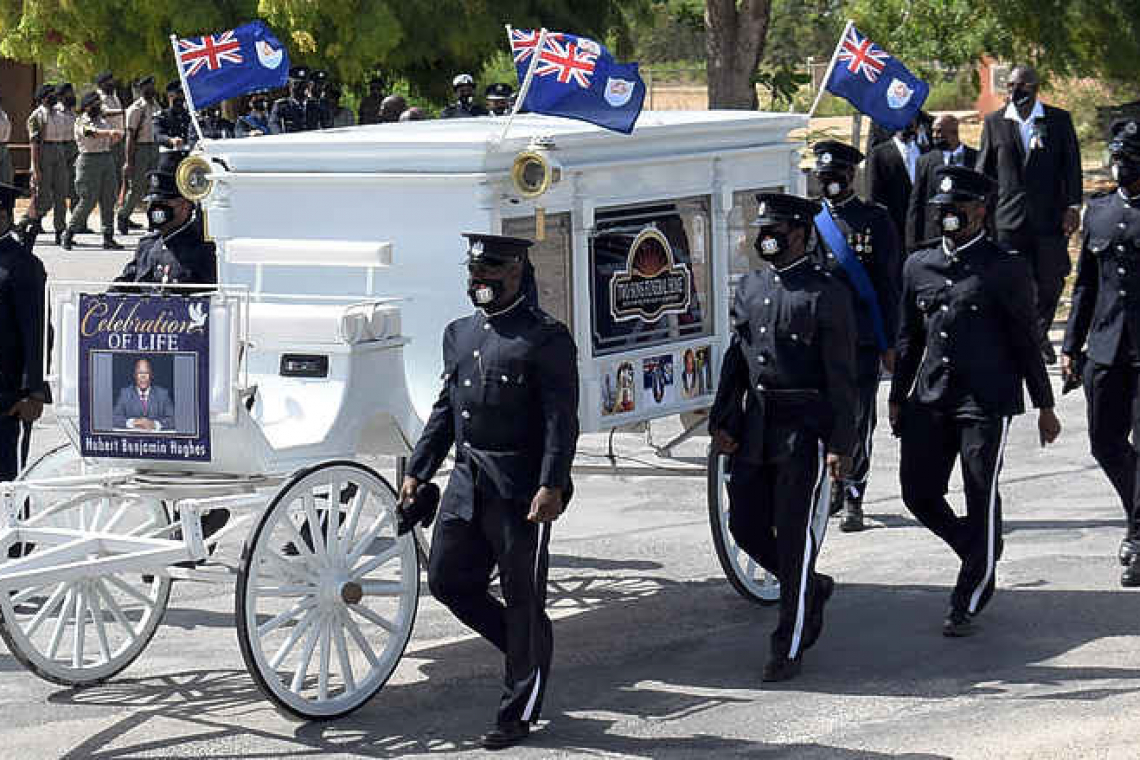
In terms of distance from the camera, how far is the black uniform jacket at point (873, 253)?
11.2 metres

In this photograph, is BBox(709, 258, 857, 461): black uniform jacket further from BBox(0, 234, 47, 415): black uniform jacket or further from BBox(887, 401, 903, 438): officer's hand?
BBox(0, 234, 47, 415): black uniform jacket

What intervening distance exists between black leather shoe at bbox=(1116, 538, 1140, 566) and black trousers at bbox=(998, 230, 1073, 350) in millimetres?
5905

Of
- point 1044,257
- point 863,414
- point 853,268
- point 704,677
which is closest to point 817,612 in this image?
point 704,677

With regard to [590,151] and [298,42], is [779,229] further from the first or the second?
[298,42]

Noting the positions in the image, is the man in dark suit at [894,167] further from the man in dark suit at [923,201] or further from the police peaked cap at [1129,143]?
the police peaked cap at [1129,143]

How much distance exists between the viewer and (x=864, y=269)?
1123cm

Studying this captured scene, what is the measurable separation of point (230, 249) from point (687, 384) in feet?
7.48

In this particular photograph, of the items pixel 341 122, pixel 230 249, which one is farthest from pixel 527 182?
pixel 341 122

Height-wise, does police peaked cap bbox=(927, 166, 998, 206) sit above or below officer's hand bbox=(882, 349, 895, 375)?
above

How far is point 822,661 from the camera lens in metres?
8.99

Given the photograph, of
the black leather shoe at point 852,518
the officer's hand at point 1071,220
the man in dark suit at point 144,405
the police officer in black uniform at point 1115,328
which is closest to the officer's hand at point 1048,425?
the police officer in black uniform at point 1115,328

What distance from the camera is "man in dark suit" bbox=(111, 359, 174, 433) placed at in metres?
8.27

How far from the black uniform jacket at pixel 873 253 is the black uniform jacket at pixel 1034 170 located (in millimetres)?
4769

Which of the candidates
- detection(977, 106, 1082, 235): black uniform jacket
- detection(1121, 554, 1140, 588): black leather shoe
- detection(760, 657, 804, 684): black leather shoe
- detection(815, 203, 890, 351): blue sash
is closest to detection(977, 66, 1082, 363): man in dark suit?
detection(977, 106, 1082, 235): black uniform jacket
